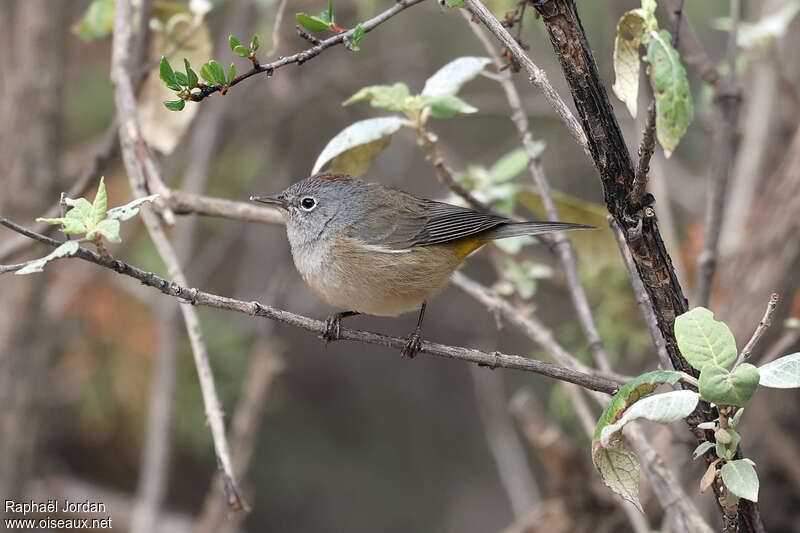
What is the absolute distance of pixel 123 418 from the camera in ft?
17.5

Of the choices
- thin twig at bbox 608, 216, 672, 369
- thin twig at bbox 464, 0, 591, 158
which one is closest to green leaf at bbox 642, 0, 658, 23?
thin twig at bbox 464, 0, 591, 158

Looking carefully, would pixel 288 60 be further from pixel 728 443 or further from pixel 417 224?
pixel 417 224

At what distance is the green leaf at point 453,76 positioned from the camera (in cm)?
268

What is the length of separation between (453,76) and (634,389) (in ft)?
4.61

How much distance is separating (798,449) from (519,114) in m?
2.32

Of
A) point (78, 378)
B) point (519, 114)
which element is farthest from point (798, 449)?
point (78, 378)

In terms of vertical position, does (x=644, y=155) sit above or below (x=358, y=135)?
below

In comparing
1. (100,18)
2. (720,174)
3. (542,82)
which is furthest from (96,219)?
(720,174)

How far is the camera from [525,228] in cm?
302

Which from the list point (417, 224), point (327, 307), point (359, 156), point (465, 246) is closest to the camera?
point (359, 156)

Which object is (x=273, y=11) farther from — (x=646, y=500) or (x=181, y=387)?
(x=646, y=500)

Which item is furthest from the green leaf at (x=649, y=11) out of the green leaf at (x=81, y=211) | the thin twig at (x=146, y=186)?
the thin twig at (x=146, y=186)

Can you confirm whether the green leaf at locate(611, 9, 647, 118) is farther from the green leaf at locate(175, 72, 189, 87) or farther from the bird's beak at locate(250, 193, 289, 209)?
the bird's beak at locate(250, 193, 289, 209)

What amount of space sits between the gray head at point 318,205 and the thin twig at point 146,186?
62 centimetres
